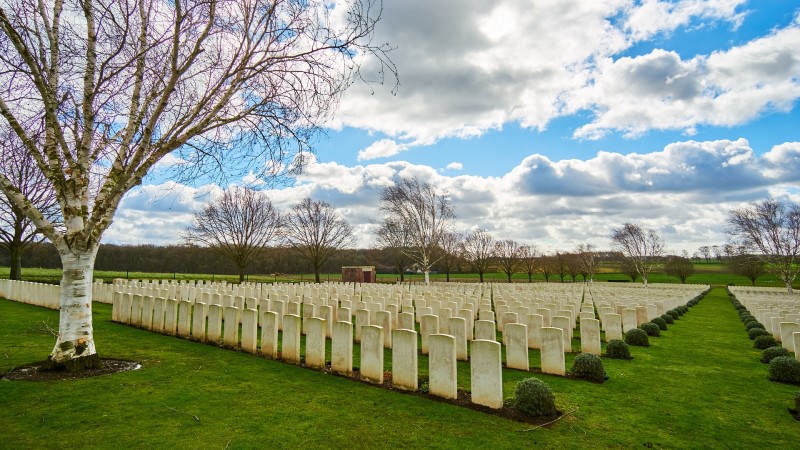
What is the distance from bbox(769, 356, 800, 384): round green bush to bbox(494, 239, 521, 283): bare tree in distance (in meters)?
45.2

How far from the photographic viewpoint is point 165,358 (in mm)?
7062

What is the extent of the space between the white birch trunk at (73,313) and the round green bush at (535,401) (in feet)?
20.9

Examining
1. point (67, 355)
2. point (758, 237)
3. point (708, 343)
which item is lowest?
point (708, 343)

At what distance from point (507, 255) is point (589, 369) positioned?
49703mm

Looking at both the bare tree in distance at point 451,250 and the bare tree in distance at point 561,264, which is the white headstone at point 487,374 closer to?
the bare tree in distance at point 451,250

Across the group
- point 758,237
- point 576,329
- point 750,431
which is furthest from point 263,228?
point 758,237

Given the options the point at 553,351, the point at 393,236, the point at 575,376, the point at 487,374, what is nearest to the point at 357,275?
the point at 393,236

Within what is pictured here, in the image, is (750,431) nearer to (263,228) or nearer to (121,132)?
(121,132)

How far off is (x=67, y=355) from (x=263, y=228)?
29020mm

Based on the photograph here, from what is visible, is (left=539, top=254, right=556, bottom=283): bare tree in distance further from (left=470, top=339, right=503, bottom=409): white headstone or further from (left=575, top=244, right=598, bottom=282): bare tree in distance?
(left=470, top=339, right=503, bottom=409): white headstone

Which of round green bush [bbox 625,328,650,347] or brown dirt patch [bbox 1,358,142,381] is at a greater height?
brown dirt patch [bbox 1,358,142,381]

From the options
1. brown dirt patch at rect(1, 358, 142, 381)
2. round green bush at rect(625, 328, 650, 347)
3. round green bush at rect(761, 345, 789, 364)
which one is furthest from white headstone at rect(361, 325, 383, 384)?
round green bush at rect(761, 345, 789, 364)

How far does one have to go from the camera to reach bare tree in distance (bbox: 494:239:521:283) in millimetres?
52419

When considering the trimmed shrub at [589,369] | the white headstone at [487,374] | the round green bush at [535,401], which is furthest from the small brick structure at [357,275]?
the round green bush at [535,401]
